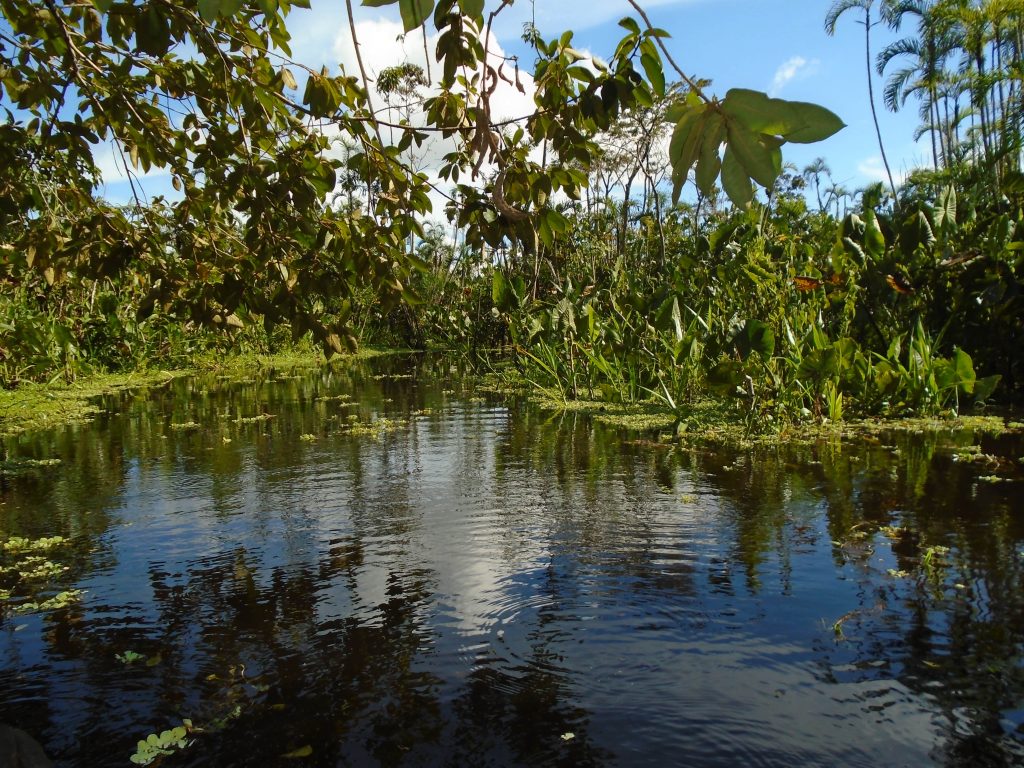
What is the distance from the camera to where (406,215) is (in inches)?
98.0

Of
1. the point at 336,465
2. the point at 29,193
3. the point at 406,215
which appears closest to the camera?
the point at 406,215

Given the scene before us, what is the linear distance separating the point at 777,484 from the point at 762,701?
7.39 feet

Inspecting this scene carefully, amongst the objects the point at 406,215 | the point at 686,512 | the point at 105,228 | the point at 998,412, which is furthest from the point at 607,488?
the point at 998,412

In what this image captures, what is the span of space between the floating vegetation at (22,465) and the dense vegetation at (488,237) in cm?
77

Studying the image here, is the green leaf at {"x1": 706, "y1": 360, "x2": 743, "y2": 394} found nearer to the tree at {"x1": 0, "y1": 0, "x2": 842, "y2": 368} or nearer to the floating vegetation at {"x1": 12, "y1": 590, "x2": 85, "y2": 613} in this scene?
the tree at {"x1": 0, "y1": 0, "x2": 842, "y2": 368}

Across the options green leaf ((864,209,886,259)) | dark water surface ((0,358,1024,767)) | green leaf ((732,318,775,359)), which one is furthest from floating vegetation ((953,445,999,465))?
green leaf ((864,209,886,259))

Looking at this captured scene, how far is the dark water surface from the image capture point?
5.91ft

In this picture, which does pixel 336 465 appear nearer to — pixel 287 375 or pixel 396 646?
pixel 396 646

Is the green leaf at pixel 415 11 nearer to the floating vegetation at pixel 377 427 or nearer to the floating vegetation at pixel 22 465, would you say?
the floating vegetation at pixel 22 465

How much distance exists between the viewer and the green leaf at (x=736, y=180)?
997 millimetres

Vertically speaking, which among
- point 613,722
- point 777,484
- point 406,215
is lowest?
point 613,722

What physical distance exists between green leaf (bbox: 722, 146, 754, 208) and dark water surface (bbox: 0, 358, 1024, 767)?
1254 mm

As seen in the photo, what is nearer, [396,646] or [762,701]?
[762,701]

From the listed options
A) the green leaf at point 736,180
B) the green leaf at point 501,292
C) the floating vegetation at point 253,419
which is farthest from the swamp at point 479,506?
the green leaf at point 501,292
